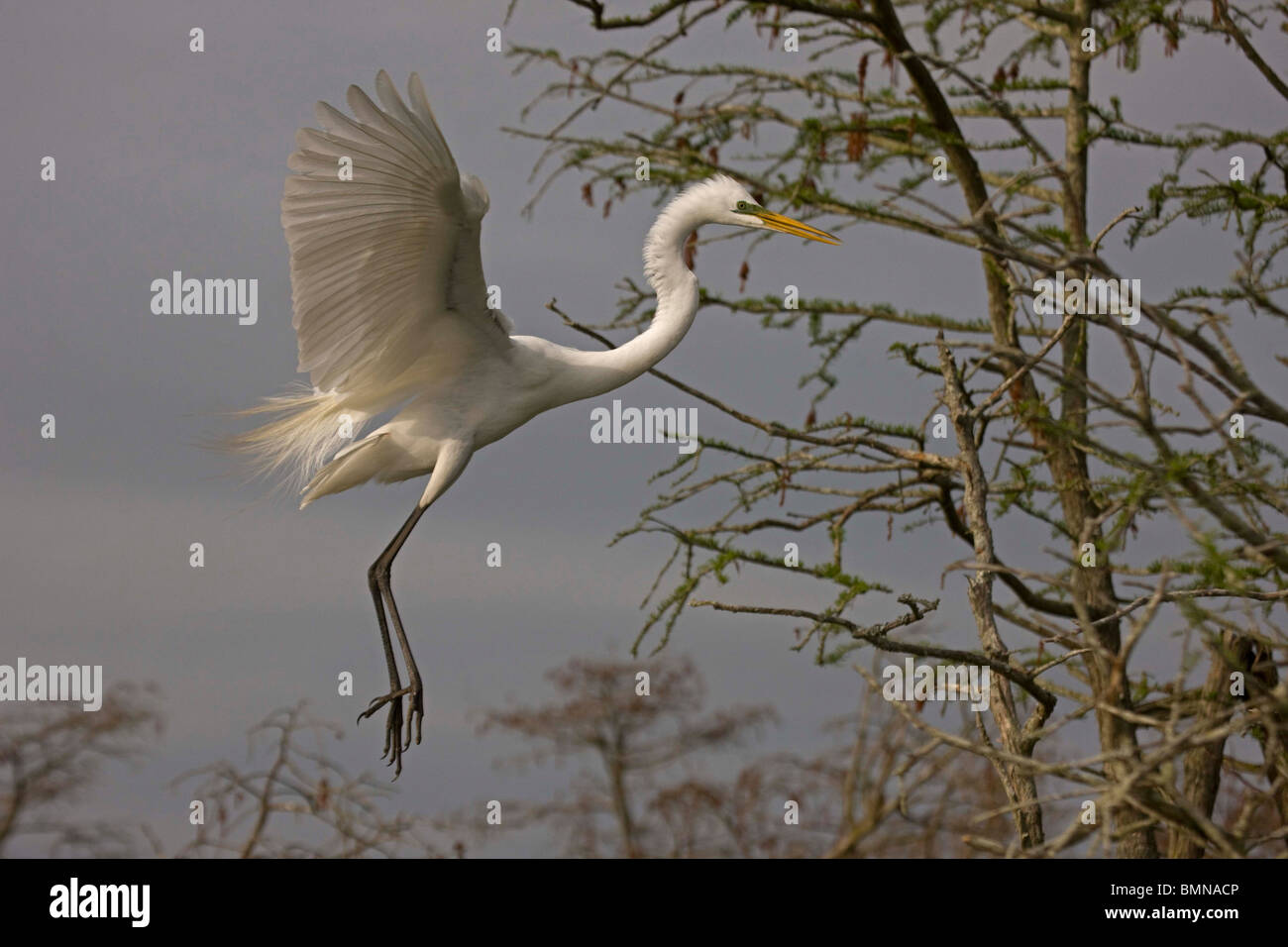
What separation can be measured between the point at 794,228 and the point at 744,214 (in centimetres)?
24

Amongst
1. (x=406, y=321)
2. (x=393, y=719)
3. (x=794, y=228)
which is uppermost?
(x=794, y=228)

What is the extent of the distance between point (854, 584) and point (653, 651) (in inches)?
43.9

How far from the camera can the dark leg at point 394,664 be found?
4.57 meters

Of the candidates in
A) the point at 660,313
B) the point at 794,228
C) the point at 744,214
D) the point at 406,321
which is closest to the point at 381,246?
the point at 406,321

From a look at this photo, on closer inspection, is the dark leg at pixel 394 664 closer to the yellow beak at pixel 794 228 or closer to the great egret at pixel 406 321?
the great egret at pixel 406 321

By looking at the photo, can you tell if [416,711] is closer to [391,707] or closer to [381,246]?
[391,707]

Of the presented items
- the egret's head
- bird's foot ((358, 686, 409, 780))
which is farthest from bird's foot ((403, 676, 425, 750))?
the egret's head

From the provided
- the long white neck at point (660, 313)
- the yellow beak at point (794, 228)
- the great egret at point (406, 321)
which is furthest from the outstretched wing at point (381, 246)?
the yellow beak at point (794, 228)

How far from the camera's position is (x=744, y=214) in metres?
5.03

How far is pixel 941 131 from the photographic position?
19.4 ft

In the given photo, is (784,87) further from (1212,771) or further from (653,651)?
(1212,771)

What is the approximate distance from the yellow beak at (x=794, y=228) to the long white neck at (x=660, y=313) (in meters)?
0.30

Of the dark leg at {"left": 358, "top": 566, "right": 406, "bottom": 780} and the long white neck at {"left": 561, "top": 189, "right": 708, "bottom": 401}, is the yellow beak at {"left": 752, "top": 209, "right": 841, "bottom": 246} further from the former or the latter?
the dark leg at {"left": 358, "top": 566, "right": 406, "bottom": 780}
